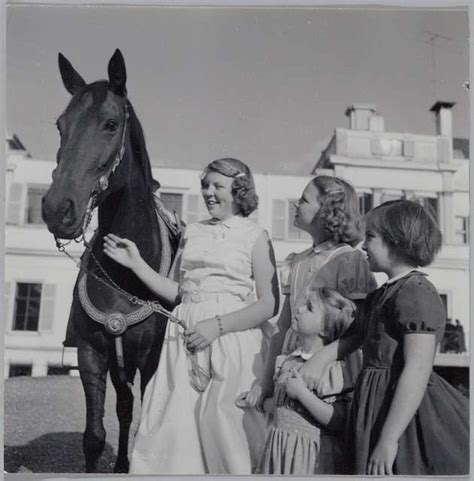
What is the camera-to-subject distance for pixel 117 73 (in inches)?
77.8

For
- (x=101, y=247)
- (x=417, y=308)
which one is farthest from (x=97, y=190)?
(x=417, y=308)

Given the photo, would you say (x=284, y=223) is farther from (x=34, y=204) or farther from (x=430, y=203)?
(x=34, y=204)

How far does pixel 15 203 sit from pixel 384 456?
1216mm

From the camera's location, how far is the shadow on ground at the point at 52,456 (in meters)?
1.99

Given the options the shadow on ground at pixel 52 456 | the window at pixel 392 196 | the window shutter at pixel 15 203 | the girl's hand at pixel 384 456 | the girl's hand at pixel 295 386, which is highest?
the window at pixel 392 196

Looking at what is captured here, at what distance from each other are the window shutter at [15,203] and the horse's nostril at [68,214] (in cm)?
27

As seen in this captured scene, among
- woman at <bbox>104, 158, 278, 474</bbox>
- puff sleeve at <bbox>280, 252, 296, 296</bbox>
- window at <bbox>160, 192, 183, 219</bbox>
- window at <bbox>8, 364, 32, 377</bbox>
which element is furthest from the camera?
window at <bbox>160, 192, 183, 219</bbox>

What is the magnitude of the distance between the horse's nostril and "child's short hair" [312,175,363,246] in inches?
25.7

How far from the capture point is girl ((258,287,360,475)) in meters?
1.75

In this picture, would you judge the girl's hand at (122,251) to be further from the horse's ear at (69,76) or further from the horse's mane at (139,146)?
the horse's ear at (69,76)

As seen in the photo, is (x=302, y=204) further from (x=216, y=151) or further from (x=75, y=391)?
(x=75, y=391)

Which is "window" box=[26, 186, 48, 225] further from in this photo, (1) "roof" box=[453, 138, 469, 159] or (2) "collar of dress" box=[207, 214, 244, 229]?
(1) "roof" box=[453, 138, 469, 159]

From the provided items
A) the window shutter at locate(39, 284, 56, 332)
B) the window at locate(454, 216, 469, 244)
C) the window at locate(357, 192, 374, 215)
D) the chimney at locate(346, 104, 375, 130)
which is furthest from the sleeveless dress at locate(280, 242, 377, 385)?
the window shutter at locate(39, 284, 56, 332)

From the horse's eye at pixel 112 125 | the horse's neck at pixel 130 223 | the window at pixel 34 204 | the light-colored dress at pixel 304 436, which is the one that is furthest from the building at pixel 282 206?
the light-colored dress at pixel 304 436
